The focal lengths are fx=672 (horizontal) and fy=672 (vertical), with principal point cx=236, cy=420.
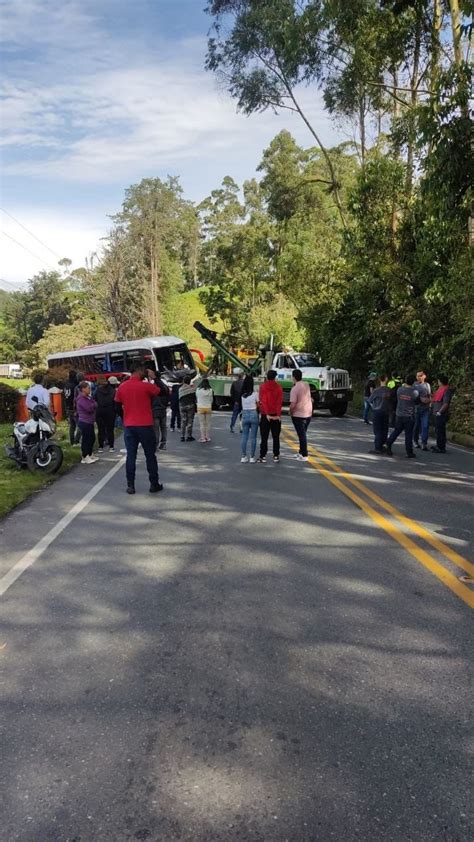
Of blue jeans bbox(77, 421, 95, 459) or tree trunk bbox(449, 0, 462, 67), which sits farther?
tree trunk bbox(449, 0, 462, 67)

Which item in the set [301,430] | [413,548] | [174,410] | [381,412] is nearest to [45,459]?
[301,430]

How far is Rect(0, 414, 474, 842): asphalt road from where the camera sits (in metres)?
2.68

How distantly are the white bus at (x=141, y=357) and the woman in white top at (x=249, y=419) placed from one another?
16.9m

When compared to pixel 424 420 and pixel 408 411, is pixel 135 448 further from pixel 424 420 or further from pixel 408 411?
pixel 424 420

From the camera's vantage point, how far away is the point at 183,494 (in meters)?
9.23

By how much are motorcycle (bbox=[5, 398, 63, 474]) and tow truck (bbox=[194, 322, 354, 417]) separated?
38.6 feet

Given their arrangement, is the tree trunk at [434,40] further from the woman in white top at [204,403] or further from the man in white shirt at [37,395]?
the man in white shirt at [37,395]

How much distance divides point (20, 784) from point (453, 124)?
11368mm

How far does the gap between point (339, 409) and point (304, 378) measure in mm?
→ 1789

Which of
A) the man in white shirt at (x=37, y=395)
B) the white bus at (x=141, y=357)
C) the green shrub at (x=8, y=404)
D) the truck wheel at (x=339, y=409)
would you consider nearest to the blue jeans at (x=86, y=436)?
the man in white shirt at (x=37, y=395)

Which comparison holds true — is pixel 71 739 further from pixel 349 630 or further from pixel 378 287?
pixel 378 287

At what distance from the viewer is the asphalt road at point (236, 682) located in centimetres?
268

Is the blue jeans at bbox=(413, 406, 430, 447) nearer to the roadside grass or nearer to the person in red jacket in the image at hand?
the person in red jacket

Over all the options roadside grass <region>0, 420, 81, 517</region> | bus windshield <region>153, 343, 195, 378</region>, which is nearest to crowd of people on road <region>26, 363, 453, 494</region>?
roadside grass <region>0, 420, 81, 517</region>
